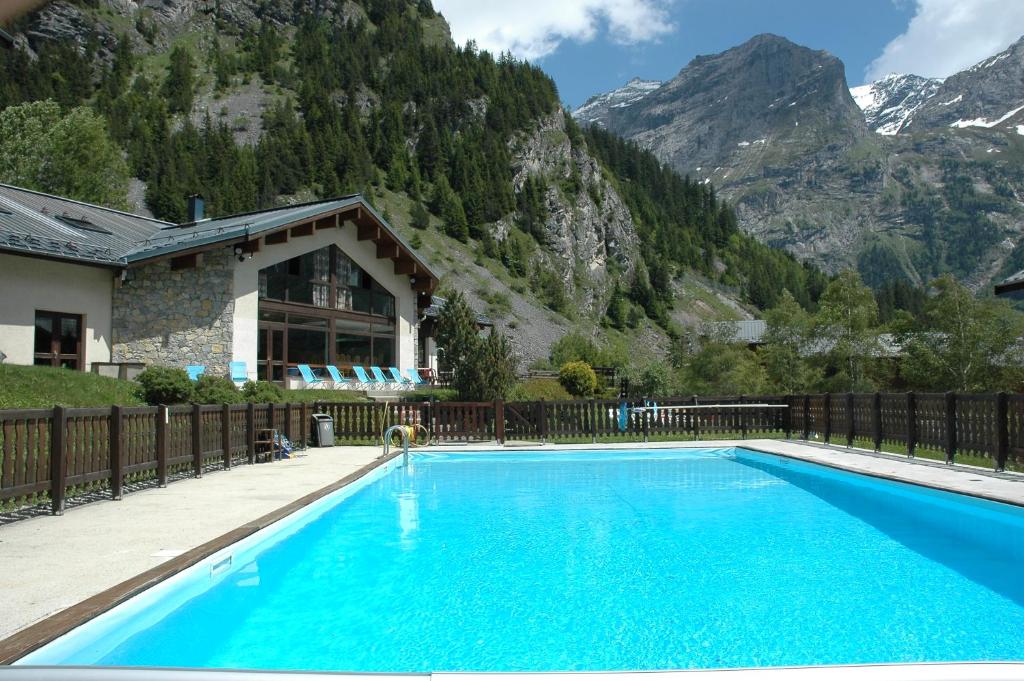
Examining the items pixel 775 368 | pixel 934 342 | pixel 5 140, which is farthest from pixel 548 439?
pixel 5 140

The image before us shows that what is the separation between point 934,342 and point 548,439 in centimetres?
2441

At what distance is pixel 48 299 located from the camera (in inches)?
756

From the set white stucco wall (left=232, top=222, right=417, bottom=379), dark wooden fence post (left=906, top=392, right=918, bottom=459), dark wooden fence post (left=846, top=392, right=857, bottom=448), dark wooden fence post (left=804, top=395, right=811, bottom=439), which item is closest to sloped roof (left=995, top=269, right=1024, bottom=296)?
dark wooden fence post (left=906, top=392, right=918, bottom=459)

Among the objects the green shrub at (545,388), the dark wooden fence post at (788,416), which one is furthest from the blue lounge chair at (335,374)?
the dark wooden fence post at (788,416)

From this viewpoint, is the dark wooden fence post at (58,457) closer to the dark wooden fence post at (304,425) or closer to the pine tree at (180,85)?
the dark wooden fence post at (304,425)

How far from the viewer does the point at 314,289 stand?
25.3 m

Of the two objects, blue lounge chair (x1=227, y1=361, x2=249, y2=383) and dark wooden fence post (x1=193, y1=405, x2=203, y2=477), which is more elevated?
blue lounge chair (x1=227, y1=361, x2=249, y2=383)

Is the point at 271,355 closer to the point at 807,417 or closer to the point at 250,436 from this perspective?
the point at 250,436

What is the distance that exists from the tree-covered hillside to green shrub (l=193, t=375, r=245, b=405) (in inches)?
1817

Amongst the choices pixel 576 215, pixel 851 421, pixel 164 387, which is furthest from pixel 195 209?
pixel 576 215

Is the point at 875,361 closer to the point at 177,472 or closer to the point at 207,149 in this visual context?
the point at 177,472

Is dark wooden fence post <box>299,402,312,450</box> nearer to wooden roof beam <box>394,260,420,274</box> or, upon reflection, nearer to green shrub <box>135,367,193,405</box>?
green shrub <box>135,367,193,405</box>

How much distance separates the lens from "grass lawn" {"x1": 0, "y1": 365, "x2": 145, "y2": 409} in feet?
45.1

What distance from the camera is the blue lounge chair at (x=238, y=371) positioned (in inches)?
845
